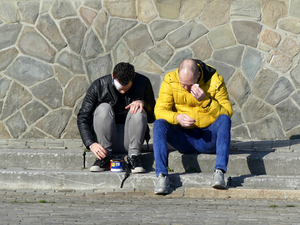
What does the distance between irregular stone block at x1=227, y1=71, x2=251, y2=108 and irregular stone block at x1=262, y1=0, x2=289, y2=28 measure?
83cm

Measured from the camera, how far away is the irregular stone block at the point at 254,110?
6.82 m

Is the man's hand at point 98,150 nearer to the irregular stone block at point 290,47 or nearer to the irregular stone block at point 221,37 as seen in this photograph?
the irregular stone block at point 221,37

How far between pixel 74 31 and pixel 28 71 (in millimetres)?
901

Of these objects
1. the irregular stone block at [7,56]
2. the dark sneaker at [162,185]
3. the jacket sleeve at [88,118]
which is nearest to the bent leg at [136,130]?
the jacket sleeve at [88,118]

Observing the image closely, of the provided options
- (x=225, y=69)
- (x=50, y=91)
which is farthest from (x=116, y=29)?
(x=225, y=69)

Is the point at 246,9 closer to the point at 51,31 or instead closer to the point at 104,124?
the point at 51,31

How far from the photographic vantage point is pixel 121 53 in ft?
23.2

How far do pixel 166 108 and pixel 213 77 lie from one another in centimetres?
60

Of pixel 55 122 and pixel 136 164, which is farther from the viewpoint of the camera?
pixel 55 122

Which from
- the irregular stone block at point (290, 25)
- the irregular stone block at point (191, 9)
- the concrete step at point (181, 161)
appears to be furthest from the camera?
the irregular stone block at point (191, 9)

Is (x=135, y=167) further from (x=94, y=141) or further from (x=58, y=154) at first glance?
(x=58, y=154)

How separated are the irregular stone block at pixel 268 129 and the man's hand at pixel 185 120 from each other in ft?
7.50

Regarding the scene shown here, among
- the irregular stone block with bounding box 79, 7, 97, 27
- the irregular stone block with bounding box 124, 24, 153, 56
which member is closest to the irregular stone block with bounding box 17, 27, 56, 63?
the irregular stone block with bounding box 79, 7, 97, 27

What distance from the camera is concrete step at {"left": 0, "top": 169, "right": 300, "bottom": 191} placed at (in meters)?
4.95
